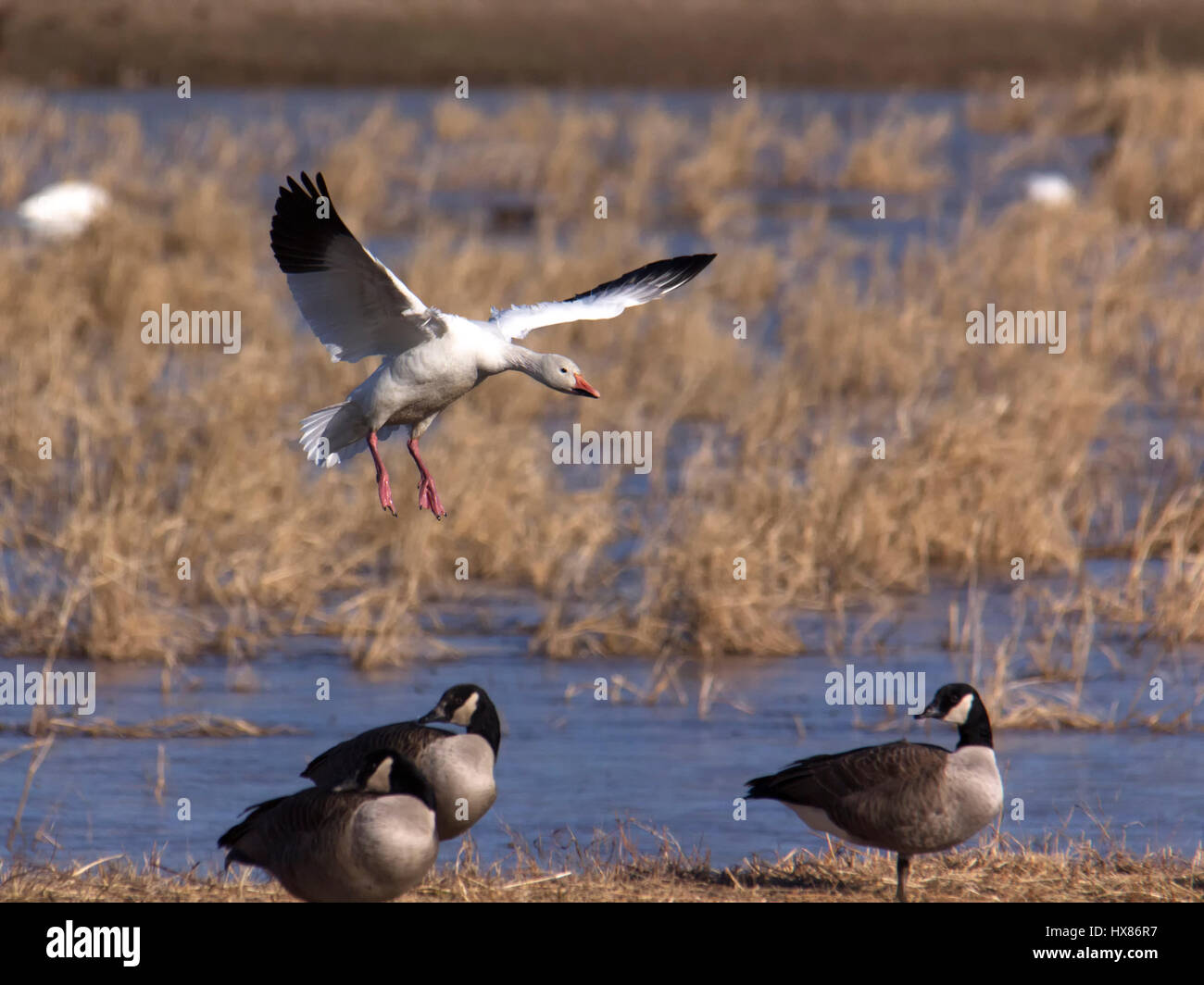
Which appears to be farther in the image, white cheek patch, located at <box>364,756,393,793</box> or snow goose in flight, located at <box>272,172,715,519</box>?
snow goose in flight, located at <box>272,172,715,519</box>

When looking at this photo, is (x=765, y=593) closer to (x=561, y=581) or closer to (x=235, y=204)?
(x=561, y=581)

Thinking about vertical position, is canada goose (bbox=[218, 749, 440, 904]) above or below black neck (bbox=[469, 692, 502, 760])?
below

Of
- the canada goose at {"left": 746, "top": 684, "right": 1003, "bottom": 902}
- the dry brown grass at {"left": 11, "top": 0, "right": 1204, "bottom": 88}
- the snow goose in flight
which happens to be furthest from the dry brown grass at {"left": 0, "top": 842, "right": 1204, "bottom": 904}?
the dry brown grass at {"left": 11, "top": 0, "right": 1204, "bottom": 88}

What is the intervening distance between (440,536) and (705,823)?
3975mm

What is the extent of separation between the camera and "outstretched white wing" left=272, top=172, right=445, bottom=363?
6.82 m

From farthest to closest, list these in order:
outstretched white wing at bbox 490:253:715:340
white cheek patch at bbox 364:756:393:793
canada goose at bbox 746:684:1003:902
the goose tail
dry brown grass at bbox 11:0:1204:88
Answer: dry brown grass at bbox 11:0:1204:88
outstretched white wing at bbox 490:253:715:340
the goose tail
canada goose at bbox 746:684:1003:902
white cheek patch at bbox 364:756:393:793

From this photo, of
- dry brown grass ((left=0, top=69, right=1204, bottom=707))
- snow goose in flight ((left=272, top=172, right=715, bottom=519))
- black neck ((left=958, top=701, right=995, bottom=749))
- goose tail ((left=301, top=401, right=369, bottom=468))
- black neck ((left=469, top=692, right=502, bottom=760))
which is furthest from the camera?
dry brown grass ((left=0, top=69, right=1204, bottom=707))

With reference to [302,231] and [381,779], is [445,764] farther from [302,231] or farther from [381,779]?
[302,231]

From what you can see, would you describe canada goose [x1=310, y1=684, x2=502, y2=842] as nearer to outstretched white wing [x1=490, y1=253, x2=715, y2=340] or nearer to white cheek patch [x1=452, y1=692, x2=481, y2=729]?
white cheek patch [x1=452, y1=692, x2=481, y2=729]

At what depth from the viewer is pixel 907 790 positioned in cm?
651

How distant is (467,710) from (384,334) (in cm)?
134

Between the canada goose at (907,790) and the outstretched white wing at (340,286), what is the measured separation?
1.95 m

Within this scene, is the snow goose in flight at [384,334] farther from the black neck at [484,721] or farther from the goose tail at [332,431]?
the black neck at [484,721]

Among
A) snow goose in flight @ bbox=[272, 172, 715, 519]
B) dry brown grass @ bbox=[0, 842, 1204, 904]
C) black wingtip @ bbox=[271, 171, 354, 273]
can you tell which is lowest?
dry brown grass @ bbox=[0, 842, 1204, 904]
